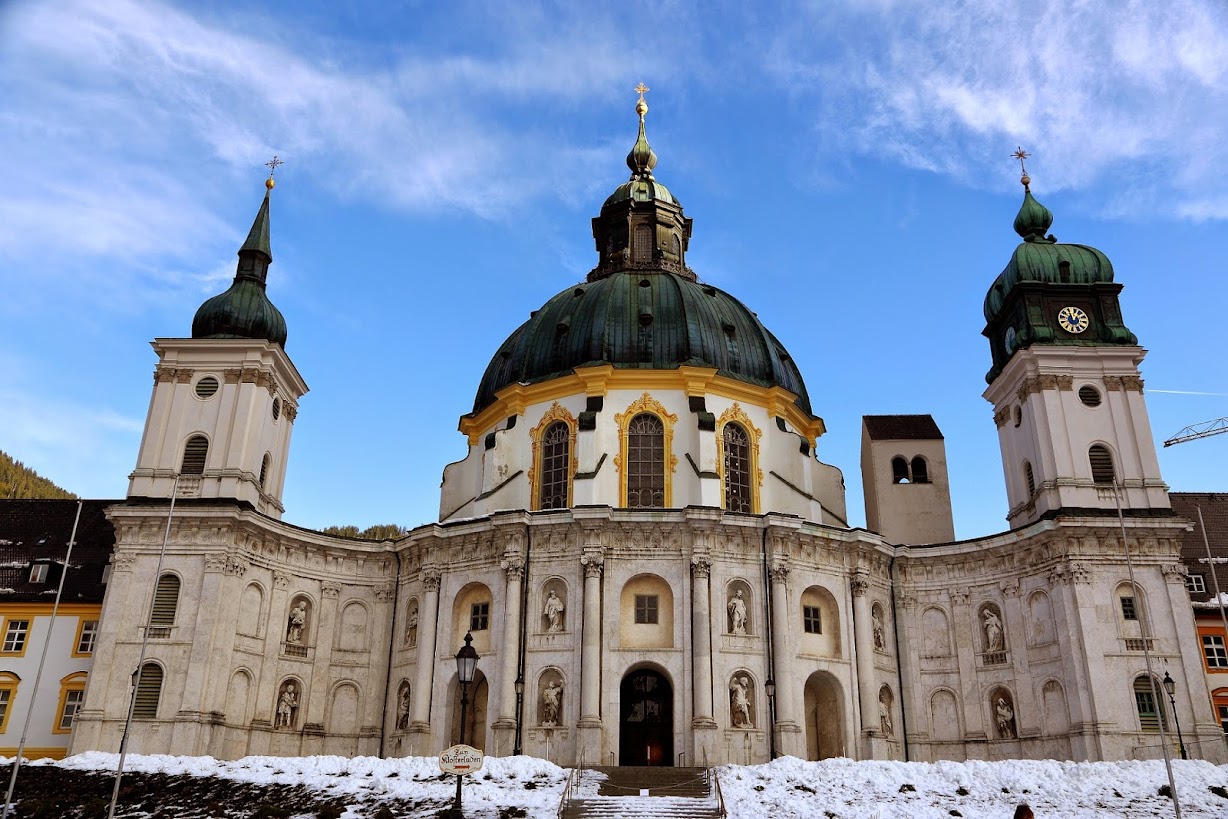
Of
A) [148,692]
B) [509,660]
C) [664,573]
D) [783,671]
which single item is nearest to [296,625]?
[148,692]

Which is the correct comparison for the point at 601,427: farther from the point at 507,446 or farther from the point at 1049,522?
the point at 1049,522

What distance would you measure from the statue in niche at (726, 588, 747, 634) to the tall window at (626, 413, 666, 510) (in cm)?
542

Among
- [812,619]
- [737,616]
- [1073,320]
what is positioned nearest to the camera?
[737,616]

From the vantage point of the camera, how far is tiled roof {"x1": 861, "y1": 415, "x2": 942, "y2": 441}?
4791 cm

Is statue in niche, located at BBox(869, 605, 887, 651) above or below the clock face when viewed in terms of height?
below

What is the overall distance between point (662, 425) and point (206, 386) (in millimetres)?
18638

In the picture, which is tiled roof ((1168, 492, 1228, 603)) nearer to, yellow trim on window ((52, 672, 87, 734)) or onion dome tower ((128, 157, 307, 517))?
onion dome tower ((128, 157, 307, 517))

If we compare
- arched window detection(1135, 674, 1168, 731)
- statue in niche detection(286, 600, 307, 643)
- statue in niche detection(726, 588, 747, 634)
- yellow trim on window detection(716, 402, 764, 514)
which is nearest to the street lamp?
statue in niche detection(726, 588, 747, 634)

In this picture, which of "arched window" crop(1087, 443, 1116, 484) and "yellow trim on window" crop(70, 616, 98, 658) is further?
"yellow trim on window" crop(70, 616, 98, 658)

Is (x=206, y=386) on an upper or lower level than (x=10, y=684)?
upper

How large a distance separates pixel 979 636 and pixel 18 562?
3937cm

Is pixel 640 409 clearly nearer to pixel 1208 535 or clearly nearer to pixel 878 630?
pixel 878 630

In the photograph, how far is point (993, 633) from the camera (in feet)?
135

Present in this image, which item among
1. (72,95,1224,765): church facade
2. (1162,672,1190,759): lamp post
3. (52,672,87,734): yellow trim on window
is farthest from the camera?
(52,672,87,734): yellow trim on window
